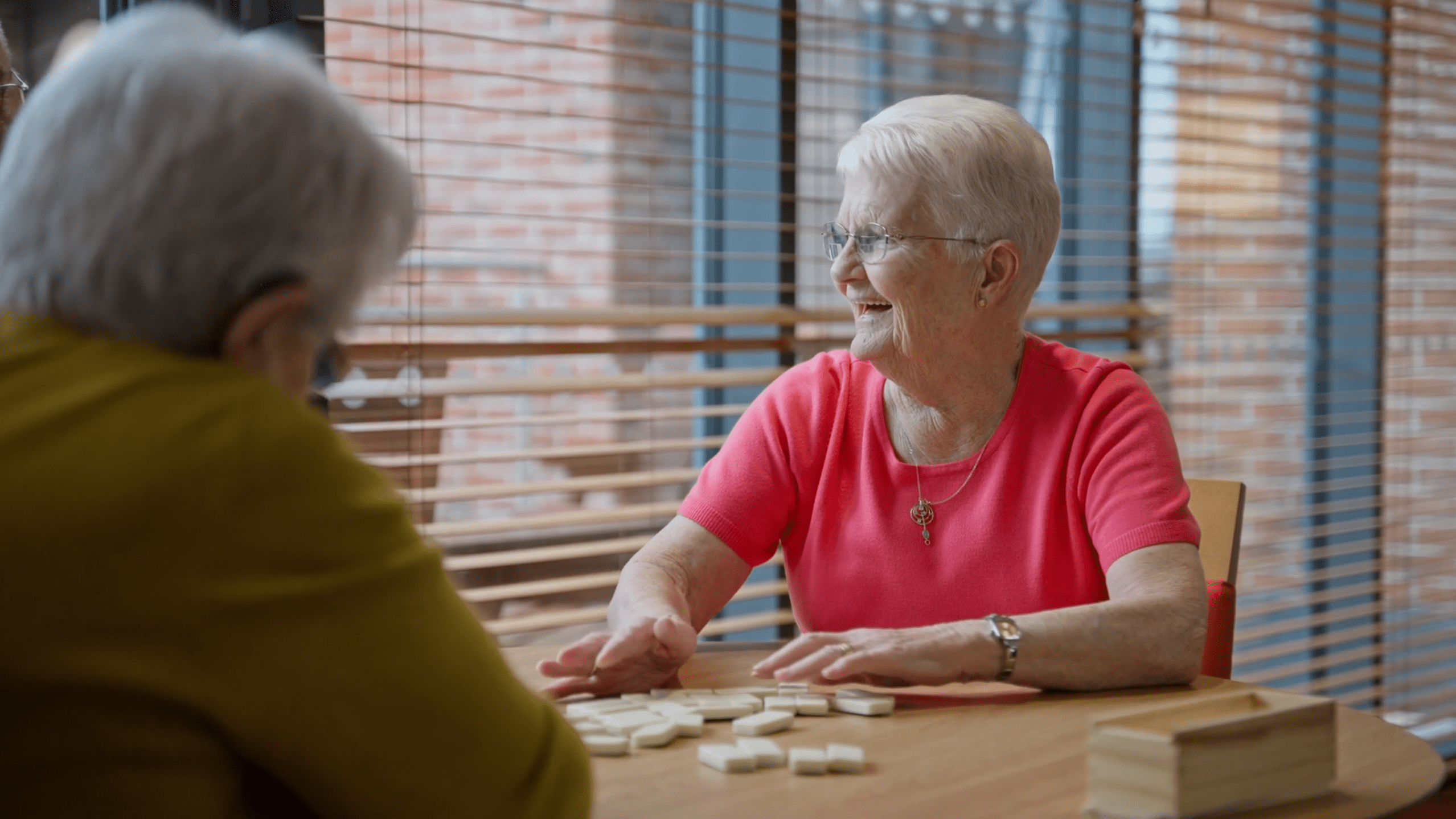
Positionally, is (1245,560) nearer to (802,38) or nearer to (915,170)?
(802,38)

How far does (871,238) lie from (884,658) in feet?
2.25

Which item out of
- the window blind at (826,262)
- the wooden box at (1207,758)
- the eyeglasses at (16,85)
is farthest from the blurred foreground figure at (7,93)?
the wooden box at (1207,758)

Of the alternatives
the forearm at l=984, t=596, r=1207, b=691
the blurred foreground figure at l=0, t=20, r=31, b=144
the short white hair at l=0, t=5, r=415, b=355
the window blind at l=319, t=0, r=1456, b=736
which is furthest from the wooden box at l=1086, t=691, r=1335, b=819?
the blurred foreground figure at l=0, t=20, r=31, b=144

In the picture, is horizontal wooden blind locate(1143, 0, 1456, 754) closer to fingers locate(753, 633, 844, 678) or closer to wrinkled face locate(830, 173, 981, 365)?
wrinkled face locate(830, 173, 981, 365)

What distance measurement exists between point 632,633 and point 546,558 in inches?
44.3

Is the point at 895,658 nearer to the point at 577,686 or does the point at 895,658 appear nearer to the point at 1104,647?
the point at 1104,647

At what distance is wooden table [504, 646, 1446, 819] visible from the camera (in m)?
1.16

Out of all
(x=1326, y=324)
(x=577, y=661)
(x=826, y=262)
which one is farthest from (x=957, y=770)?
(x=1326, y=324)

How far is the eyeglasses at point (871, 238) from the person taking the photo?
1.91m

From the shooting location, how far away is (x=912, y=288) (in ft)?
6.28

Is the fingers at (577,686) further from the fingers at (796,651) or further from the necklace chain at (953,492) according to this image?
the necklace chain at (953,492)

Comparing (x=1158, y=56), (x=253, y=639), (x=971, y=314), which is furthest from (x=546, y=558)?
(x=1158, y=56)

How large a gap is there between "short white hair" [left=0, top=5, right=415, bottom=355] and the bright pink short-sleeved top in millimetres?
1122

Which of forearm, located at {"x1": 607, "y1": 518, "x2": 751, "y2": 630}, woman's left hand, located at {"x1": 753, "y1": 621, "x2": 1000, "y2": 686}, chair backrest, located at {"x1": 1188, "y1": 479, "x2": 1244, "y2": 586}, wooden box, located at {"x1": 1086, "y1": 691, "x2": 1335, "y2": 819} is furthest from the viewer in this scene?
chair backrest, located at {"x1": 1188, "y1": 479, "x2": 1244, "y2": 586}
